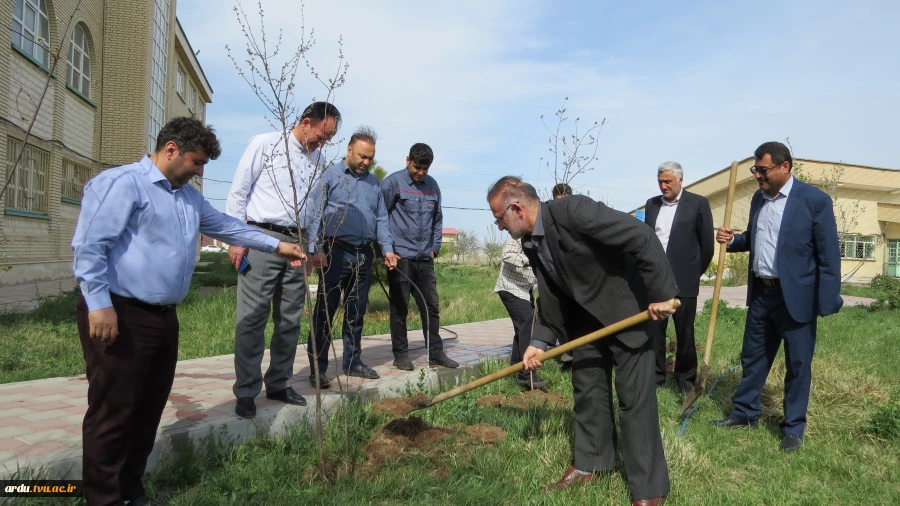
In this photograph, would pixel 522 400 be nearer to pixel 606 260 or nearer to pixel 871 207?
pixel 606 260

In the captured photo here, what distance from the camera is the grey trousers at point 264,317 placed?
3.61 meters

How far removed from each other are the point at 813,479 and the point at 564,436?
139cm

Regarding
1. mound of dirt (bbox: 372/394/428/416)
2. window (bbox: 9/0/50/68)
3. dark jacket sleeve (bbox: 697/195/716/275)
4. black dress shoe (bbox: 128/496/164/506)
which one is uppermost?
window (bbox: 9/0/50/68)

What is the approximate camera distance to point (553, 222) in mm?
3014

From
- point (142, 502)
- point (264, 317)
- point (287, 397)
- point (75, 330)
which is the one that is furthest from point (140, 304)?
point (75, 330)

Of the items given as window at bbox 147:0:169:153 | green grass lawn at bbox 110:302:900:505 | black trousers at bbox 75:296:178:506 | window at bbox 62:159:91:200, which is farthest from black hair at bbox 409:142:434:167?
window at bbox 147:0:169:153

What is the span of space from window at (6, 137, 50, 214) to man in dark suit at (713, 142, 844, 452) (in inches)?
489

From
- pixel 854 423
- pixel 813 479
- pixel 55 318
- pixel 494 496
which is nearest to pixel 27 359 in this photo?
pixel 55 318

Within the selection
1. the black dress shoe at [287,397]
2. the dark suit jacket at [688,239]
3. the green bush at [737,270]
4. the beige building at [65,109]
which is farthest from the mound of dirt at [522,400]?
the green bush at [737,270]

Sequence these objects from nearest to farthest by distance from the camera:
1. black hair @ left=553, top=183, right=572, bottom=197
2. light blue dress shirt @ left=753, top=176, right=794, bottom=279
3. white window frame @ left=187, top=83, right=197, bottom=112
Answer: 1. light blue dress shirt @ left=753, top=176, right=794, bottom=279
2. black hair @ left=553, top=183, right=572, bottom=197
3. white window frame @ left=187, top=83, right=197, bottom=112

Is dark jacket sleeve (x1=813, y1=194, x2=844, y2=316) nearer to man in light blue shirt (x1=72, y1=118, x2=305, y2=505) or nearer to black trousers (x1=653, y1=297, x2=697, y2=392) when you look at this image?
black trousers (x1=653, y1=297, x2=697, y2=392)

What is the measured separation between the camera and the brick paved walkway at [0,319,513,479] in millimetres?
2904

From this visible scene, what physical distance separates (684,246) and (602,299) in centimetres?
252

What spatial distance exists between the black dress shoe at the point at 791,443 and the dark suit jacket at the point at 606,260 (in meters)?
1.66
